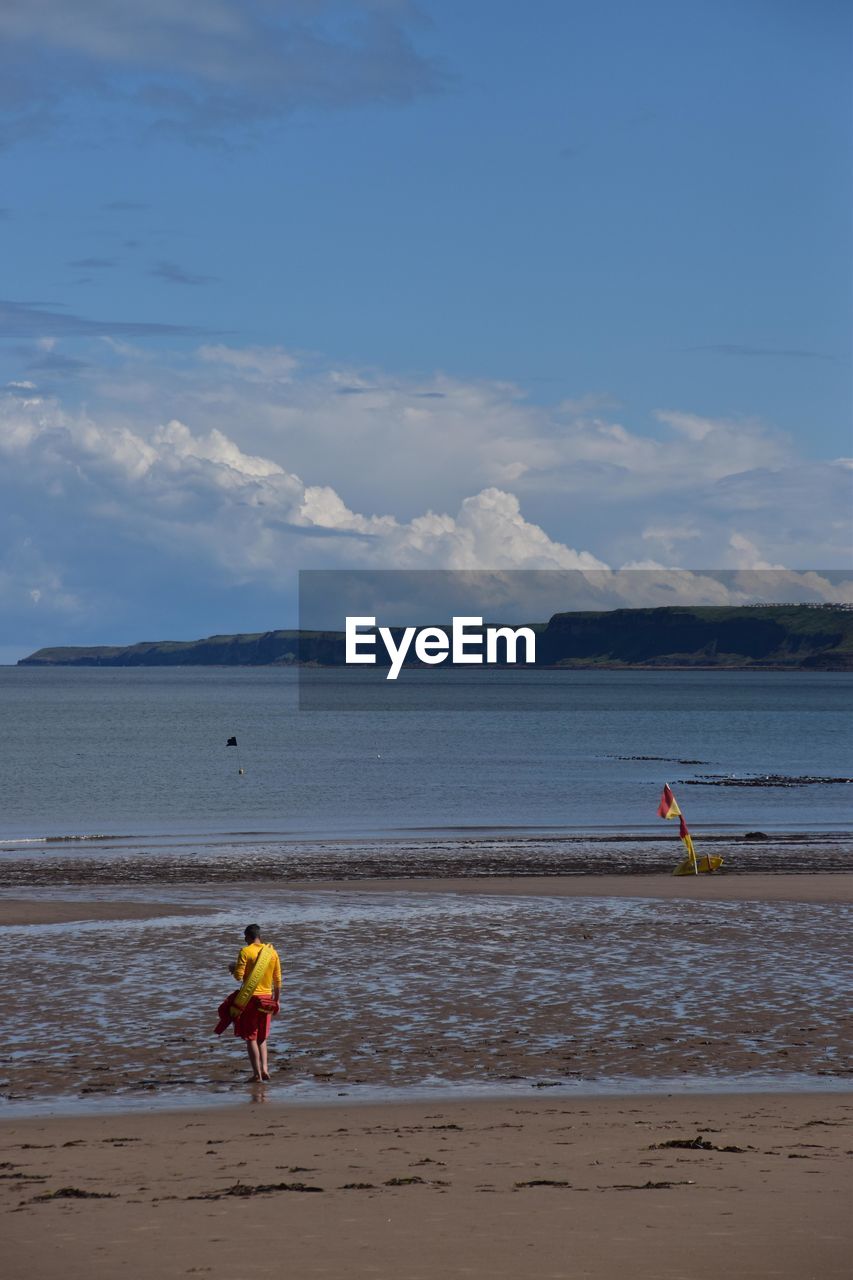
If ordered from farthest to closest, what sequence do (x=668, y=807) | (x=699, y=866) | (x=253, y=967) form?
(x=699, y=866), (x=668, y=807), (x=253, y=967)

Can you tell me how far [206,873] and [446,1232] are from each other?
28.8m

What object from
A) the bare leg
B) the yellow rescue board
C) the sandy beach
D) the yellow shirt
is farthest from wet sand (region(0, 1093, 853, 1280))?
the yellow rescue board

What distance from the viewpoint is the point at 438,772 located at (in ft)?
276

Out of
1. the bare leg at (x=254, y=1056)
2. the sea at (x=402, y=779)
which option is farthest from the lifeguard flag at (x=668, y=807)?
the bare leg at (x=254, y=1056)

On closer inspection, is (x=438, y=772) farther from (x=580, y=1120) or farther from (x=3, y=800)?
(x=580, y=1120)

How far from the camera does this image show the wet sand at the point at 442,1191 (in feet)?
31.9

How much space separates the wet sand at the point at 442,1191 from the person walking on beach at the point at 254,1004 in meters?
0.86

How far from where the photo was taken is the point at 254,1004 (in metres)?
15.8

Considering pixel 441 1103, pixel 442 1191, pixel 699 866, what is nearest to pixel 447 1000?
pixel 441 1103

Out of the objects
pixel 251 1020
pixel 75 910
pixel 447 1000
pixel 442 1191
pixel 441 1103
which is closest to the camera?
pixel 442 1191

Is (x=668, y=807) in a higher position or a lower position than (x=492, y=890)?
higher

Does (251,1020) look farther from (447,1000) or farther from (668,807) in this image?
(668,807)

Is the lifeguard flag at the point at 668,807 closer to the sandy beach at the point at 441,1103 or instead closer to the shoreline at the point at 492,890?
the shoreline at the point at 492,890

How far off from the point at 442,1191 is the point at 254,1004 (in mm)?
4745
